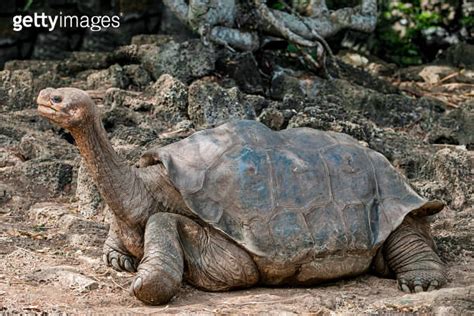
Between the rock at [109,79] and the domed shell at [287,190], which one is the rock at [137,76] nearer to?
the rock at [109,79]

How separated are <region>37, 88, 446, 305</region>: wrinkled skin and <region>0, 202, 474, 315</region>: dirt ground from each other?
0.25 ft

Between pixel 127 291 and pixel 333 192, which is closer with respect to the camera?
pixel 127 291

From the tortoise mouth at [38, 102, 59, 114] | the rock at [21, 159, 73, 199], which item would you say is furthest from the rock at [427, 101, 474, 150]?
the tortoise mouth at [38, 102, 59, 114]

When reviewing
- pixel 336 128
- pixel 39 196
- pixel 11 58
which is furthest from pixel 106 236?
pixel 11 58

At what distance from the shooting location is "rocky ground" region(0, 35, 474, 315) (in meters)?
3.82

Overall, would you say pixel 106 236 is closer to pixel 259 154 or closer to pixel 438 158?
pixel 259 154

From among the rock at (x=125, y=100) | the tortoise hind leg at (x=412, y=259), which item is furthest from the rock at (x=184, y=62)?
the tortoise hind leg at (x=412, y=259)

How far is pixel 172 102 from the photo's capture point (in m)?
6.57

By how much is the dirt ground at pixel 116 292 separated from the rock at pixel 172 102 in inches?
75.5

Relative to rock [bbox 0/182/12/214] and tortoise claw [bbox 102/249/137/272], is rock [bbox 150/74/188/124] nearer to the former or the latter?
rock [bbox 0/182/12/214]

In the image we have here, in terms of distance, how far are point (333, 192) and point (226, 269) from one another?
0.63 metres

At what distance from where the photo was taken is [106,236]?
15.5ft

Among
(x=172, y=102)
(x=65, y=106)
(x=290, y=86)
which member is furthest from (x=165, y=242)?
(x=290, y=86)

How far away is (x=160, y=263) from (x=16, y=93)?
11.8ft
